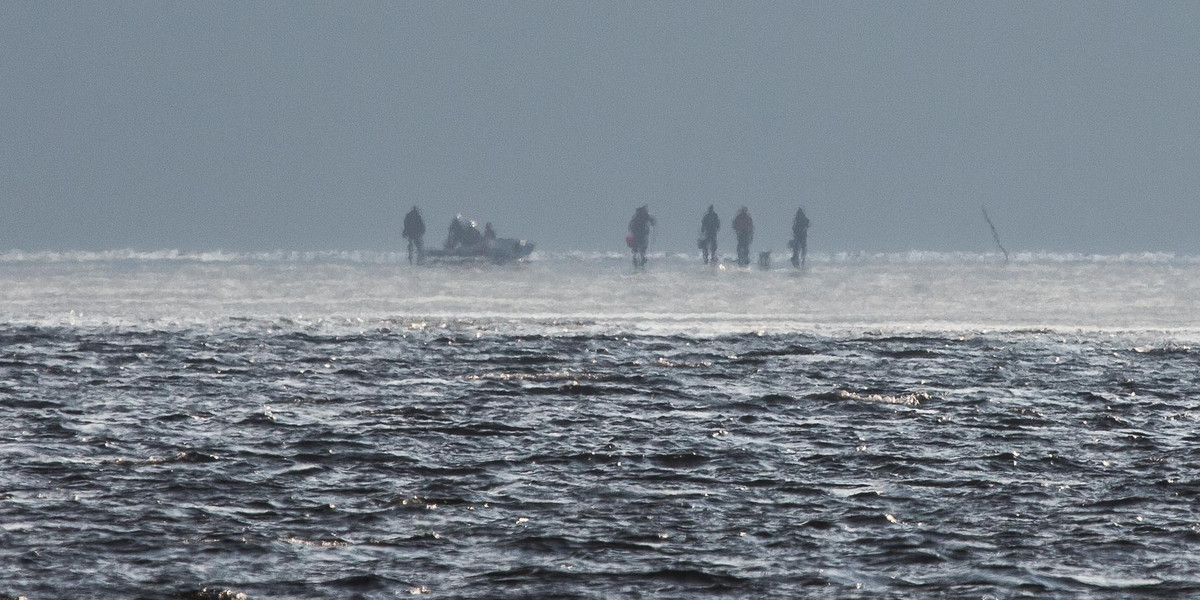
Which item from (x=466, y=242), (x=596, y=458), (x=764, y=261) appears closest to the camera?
(x=596, y=458)

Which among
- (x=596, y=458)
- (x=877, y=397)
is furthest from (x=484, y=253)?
(x=596, y=458)

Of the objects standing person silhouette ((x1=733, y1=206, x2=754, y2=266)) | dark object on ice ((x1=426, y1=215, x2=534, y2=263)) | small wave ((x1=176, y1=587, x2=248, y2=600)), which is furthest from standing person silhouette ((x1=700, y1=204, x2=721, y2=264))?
small wave ((x1=176, y1=587, x2=248, y2=600))

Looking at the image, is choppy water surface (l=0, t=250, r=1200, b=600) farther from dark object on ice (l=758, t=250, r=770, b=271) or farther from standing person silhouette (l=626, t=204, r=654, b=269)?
standing person silhouette (l=626, t=204, r=654, b=269)

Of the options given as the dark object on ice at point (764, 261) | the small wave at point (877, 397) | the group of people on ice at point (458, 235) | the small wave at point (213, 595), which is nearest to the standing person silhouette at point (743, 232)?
the dark object on ice at point (764, 261)

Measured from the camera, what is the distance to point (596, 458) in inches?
434

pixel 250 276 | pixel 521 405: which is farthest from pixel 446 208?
pixel 521 405

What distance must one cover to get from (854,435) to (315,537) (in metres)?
4.64

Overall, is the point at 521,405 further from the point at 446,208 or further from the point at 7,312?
the point at 446,208

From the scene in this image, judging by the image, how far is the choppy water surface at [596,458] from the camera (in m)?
8.01

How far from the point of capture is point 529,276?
122 ft

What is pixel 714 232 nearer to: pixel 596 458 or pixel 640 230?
pixel 640 230

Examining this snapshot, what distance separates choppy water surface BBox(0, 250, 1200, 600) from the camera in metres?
8.01

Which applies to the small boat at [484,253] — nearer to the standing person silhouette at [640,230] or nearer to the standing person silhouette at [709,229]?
the standing person silhouette at [640,230]

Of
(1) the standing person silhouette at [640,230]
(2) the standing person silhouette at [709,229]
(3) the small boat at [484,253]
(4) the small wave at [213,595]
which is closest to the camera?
(4) the small wave at [213,595]
